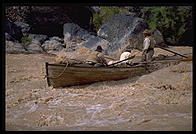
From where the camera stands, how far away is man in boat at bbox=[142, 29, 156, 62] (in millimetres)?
7898

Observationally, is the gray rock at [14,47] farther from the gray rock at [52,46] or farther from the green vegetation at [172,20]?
the green vegetation at [172,20]

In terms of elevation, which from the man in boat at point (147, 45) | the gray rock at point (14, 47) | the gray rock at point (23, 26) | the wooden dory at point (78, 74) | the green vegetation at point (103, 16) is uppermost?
the green vegetation at point (103, 16)

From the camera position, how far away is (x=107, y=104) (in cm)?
546

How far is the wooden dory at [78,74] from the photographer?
6743mm

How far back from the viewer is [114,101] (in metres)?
5.63

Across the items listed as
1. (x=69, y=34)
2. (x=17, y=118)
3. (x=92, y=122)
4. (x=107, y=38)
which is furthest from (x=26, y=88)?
(x=69, y=34)

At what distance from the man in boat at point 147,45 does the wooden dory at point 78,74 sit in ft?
3.18

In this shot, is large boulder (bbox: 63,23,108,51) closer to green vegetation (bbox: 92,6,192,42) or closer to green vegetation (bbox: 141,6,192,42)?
green vegetation (bbox: 92,6,192,42)

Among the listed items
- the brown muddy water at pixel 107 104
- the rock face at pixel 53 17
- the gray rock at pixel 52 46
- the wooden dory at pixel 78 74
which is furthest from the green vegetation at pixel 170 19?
the wooden dory at pixel 78 74

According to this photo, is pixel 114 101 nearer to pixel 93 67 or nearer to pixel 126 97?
pixel 126 97

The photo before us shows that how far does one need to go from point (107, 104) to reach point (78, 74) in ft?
5.68

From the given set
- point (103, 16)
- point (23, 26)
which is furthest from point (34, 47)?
point (103, 16)

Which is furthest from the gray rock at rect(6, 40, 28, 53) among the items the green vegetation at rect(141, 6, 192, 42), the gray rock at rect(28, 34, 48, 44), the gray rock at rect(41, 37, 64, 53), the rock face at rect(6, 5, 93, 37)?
the green vegetation at rect(141, 6, 192, 42)

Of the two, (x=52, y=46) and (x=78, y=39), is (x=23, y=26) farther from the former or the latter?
(x=78, y=39)
